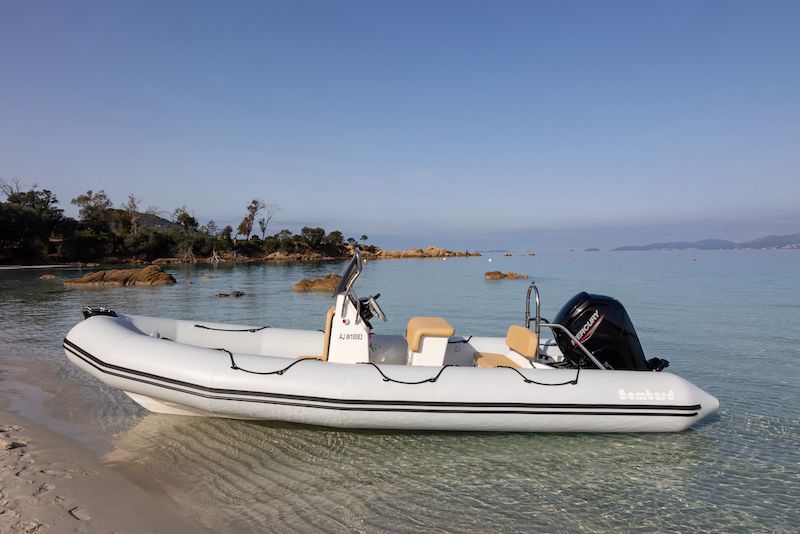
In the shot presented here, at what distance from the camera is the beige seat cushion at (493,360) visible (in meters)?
4.88

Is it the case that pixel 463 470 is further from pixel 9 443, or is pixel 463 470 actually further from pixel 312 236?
pixel 312 236

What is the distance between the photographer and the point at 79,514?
2.73m

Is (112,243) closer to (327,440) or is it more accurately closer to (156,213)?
(156,213)

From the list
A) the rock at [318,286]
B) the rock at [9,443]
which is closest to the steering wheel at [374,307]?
the rock at [9,443]

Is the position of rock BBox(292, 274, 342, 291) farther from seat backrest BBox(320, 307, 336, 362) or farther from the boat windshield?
the boat windshield

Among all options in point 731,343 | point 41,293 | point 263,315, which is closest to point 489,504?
point 731,343

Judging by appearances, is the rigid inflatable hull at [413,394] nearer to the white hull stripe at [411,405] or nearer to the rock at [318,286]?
the white hull stripe at [411,405]

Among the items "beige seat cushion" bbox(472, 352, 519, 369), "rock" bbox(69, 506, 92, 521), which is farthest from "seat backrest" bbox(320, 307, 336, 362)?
"rock" bbox(69, 506, 92, 521)

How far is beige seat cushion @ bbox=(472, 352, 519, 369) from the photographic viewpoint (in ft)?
16.0

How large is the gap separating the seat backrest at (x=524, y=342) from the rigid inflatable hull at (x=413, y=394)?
0.32 meters

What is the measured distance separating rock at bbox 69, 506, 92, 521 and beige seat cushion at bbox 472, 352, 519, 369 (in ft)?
11.2

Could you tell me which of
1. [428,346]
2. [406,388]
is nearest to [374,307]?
[428,346]

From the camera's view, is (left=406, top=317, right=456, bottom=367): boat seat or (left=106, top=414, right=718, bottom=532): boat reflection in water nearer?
(left=106, top=414, right=718, bottom=532): boat reflection in water

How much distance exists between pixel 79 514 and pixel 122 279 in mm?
19403
